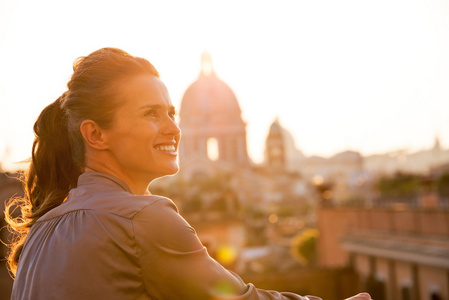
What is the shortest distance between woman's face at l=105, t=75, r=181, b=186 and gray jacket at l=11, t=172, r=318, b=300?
168 millimetres

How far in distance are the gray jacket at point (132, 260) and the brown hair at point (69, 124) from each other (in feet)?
0.86

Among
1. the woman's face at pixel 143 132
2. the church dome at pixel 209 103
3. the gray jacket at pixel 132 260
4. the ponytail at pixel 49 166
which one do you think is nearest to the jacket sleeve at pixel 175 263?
the gray jacket at pixel 132 260

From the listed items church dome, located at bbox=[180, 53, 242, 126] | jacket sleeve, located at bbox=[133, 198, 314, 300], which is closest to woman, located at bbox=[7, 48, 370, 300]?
jacket sleeve, located at bbox=[133, 198, 314, 300]

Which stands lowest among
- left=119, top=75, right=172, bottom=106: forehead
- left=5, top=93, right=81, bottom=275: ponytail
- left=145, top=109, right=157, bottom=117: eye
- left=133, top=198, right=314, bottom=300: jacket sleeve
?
left=133, top=198, right=314, bottom=300: jacket sleeve

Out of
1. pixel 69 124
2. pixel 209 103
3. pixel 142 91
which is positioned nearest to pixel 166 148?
pixel 142 91

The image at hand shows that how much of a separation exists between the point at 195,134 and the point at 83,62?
65111 millimetres

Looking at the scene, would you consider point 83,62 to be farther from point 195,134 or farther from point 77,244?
point 195,134

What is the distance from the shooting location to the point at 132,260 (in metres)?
1.26

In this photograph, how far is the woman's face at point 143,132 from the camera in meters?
1.45

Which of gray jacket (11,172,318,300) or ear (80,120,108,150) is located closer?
gray jacket (11,172,318,300)

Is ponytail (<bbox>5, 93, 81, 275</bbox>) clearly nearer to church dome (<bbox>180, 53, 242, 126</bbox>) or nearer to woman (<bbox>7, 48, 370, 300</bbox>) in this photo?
woman (<bbox>7, 48, 370, 300</bbox>)

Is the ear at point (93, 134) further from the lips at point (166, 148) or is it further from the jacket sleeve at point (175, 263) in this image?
the jacket sleeve at point (175, 263)

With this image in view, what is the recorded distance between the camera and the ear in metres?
1.48

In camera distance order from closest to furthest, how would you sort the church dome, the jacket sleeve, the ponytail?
the jacket sleeve
the ponytail
the church dome
